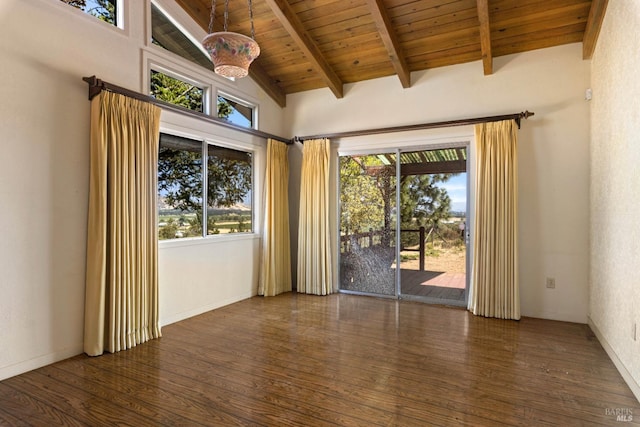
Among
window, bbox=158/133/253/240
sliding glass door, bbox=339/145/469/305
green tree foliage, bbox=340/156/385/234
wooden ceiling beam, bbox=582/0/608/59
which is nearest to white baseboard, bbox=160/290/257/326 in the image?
window, bbox=158/133/253/240

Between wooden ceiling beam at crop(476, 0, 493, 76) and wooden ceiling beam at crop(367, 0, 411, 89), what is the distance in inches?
35.6

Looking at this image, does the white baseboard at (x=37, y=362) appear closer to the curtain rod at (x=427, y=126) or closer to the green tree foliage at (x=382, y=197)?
the green tree foliage at (x=382, y=197)

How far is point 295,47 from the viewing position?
4.77 meters

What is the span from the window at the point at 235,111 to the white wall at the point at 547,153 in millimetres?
2644

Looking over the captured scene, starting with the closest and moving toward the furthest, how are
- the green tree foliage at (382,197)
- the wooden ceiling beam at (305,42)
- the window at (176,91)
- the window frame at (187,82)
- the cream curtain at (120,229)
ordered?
→ the cream curtain at (120,229)
the window frame at (187,82)
the window at (176,91)
the wooden ceiling beam at (305,42)
the green tree foliage at (382,197)

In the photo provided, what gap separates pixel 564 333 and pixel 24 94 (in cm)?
521

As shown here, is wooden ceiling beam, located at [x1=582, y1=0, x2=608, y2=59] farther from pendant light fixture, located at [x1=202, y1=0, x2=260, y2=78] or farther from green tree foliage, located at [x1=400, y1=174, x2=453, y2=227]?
pendant light fixture, located at [x1=202, y1=0, x2=260, y2=78]

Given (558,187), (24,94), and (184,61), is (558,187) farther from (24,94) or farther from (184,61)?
(24,94)

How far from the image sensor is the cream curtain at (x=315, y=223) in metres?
5.29

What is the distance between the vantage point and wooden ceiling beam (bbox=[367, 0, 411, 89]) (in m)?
3.72

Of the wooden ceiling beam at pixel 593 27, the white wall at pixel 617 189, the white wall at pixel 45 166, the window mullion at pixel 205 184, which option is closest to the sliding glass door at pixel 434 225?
the white wall at pixel 617 189

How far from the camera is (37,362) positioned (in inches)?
110

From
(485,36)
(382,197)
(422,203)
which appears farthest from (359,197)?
(485,36)

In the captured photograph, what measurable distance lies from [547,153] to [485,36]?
1484 mm
